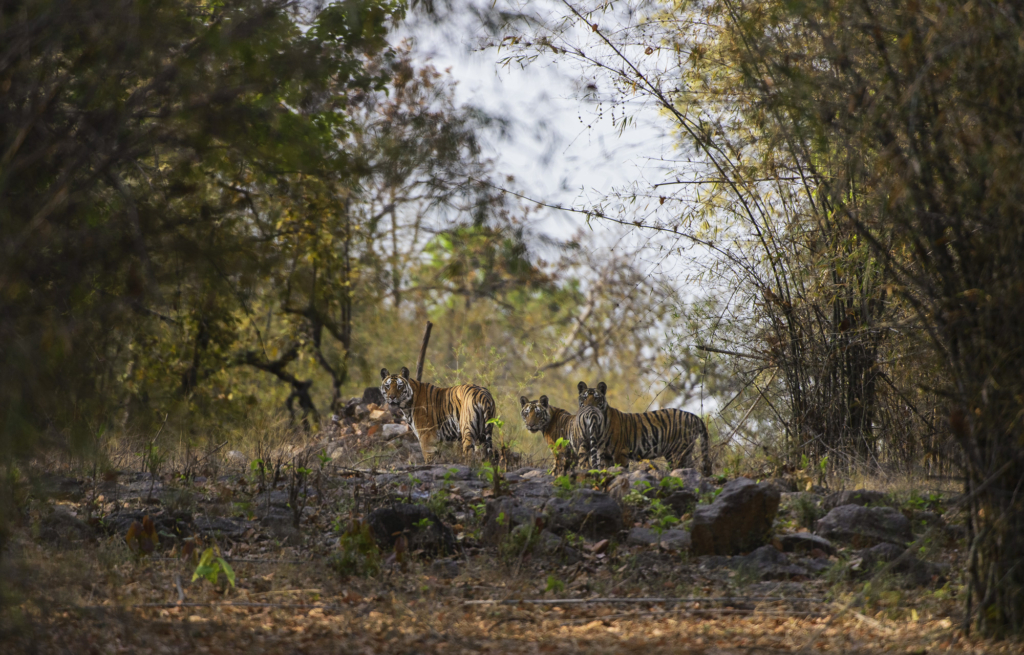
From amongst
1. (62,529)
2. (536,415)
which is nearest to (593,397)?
(536,415)

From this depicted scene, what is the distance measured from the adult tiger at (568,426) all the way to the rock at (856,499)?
2.36 meters

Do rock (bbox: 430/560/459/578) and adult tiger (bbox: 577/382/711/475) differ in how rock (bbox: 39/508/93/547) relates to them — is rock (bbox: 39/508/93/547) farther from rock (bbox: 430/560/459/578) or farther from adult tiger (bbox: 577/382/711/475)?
adult tiger (bbox: 577/382/711/475)

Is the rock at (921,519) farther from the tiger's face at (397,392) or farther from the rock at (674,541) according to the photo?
the tiger's face at (397,392)

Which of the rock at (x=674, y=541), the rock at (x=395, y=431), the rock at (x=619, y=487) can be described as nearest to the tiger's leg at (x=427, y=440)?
the rock at (x=395, y=431)

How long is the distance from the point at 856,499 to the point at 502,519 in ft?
→ 8.27

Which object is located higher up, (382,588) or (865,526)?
(865,526)

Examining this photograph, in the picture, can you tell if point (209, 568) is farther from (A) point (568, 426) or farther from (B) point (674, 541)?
(A) point (568, 426)

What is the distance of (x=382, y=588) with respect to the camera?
15.9 feet

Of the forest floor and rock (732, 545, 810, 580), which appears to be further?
rock (732, 545, 810, 580)

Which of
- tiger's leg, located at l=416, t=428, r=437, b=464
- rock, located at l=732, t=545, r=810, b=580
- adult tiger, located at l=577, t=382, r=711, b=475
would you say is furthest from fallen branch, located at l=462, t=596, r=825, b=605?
tiger's leg, located at l=416, t=428, r=437, b=464

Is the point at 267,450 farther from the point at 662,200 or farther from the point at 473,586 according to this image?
the point at 662,200

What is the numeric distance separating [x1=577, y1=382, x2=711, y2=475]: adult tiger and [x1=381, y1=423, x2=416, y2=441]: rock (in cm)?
254

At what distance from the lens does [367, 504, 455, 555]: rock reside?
5.51 metres

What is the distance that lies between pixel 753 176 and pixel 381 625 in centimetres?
480
